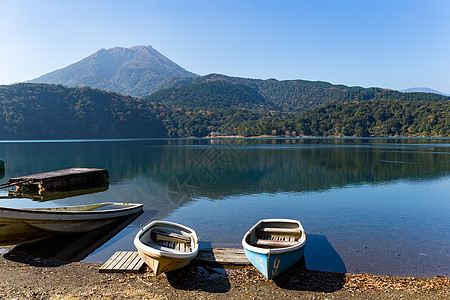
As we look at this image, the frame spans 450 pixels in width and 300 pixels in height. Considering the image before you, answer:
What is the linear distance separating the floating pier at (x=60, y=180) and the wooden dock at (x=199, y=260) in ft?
85.1

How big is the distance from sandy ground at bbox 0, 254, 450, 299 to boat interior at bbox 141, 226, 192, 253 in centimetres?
149

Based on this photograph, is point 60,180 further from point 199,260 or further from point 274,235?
point 274,235

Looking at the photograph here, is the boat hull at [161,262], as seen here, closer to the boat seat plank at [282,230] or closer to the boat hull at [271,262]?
the boat hull at [271,262]

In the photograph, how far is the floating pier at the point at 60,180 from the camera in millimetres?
34188

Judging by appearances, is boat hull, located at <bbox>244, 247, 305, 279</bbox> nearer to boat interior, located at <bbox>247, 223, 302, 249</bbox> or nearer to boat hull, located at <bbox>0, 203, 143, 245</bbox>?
boat interior, located at <bbox>247, 223, 302, 249</bbox>

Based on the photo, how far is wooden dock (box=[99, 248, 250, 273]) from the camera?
12.3 metres

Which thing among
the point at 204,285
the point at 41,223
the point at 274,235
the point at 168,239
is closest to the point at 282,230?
the point at 274,235

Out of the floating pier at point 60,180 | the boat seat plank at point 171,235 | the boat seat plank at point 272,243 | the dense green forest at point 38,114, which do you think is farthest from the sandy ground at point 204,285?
the dense green forest at point 38,114

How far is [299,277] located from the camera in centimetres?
1220

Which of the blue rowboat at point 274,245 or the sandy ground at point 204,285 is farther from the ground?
the blue rowboat at point 274,245

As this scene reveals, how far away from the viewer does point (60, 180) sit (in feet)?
118

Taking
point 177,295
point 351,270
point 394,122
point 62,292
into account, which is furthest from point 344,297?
point 394,122

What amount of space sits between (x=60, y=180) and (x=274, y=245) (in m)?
31.6

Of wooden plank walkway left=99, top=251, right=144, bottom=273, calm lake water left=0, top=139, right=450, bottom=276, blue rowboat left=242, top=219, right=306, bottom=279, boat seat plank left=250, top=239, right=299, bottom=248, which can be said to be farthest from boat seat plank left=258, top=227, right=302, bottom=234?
wooden plank walkway left=99, top=251, right=144, bottom=273
